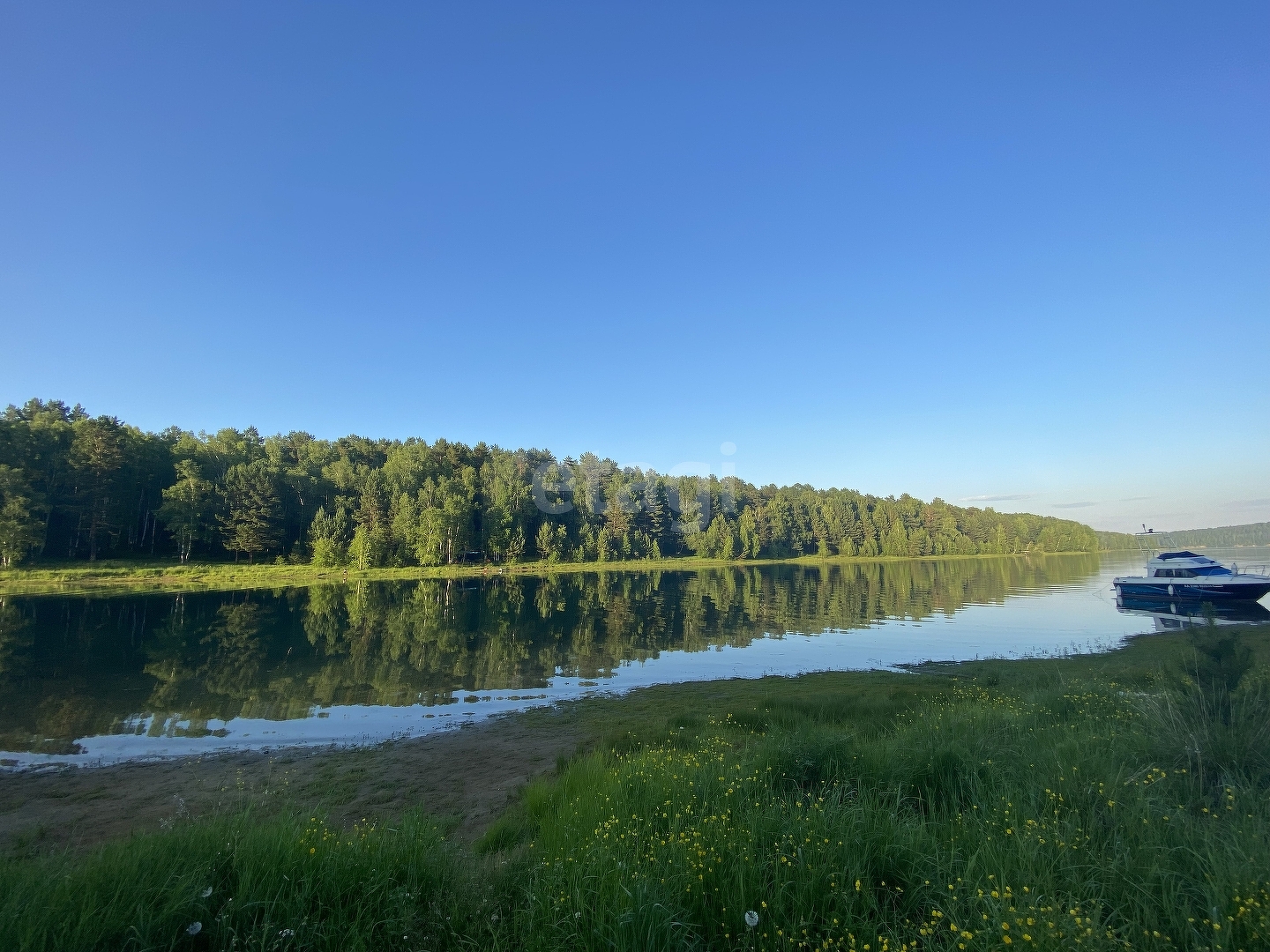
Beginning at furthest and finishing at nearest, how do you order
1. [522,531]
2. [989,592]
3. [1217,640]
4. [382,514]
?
[522,531], [382,514], [989,592], [1217,640]

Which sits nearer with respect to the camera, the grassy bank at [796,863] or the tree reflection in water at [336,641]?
the grassy bank at [796,863]

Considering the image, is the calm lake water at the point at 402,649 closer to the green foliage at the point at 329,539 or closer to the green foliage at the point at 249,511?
the green foliage at the point at 329,539

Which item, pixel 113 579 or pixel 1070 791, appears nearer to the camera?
pixel 1070 791

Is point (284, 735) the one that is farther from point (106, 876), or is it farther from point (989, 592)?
point (989, 592)

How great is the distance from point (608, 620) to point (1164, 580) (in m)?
35.2

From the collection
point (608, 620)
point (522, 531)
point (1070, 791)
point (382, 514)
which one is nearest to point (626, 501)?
point (522, 531)

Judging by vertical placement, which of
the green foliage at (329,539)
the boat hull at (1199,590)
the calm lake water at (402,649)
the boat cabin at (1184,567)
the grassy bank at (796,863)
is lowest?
the calm lake water at (402,649)

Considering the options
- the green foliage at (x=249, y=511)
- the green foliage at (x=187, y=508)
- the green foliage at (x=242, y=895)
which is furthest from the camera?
the green foliage at (x=249, y=511)

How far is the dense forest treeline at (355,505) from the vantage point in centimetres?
6681

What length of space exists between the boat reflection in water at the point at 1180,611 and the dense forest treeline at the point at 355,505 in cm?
6714

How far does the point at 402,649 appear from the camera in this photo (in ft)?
81.3

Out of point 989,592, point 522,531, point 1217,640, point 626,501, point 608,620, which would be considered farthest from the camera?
point 626,501

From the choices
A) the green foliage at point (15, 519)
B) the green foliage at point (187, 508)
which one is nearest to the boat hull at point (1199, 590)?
the green foliage at point (15, 519)

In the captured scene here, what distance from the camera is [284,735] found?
1347 cm
